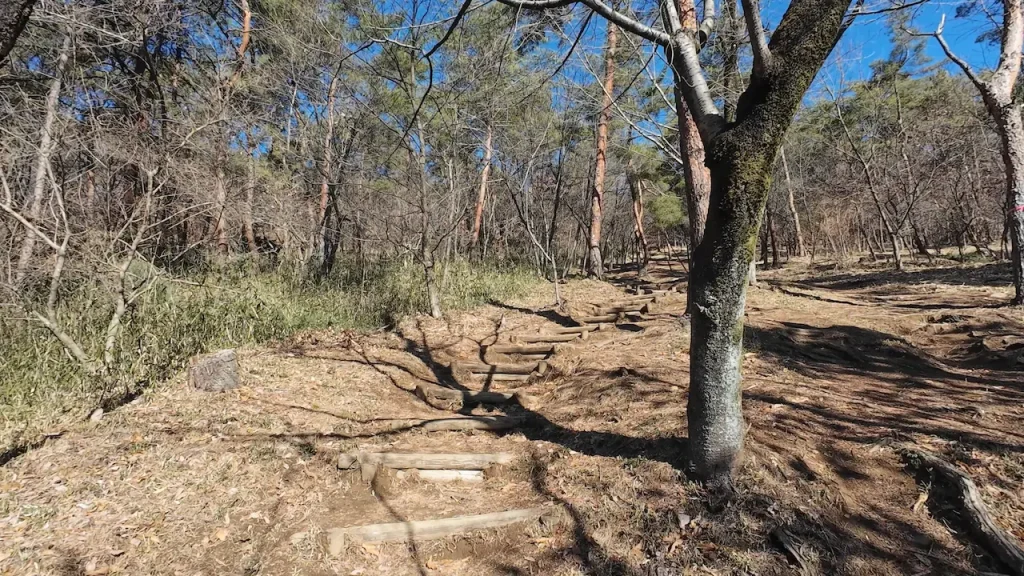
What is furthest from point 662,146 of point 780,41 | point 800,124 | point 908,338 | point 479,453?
point 800,124

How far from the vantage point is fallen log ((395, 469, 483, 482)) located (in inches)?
132

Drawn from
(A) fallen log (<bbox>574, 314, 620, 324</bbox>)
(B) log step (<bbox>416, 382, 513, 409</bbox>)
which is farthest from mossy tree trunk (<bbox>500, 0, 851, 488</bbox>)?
(A) fallen log (<bbox>574, 314, 620, 324</bbox>)

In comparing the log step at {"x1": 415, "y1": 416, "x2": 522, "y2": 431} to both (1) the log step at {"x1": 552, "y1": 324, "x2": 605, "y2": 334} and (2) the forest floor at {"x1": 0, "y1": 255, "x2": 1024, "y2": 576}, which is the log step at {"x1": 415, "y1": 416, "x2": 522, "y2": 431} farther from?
(1) the log step at {"x1": 552, "y1": 324, "x2": 605, "y2": 334}

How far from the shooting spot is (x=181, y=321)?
550 centimetres

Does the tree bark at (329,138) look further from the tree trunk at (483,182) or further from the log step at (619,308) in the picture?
the log step at (619,308)

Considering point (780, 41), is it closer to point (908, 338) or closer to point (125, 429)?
point (125, 429)

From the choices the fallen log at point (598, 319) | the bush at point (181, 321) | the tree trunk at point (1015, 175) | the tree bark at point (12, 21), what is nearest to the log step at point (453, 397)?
the bush at point (181, 321)

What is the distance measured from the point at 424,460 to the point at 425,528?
30.3 inches

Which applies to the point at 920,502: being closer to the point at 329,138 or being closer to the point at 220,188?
the point at 220,188

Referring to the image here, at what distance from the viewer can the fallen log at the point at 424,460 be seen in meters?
3.39

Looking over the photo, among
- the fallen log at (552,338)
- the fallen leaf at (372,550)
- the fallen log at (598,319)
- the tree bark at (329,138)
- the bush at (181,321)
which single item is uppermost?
the tree bark at (329,138)

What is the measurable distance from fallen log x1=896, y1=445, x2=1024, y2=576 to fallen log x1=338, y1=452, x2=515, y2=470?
101 inches

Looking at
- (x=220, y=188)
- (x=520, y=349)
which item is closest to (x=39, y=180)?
(x=220, y=188)

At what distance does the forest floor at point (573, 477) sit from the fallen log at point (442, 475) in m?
0.07
